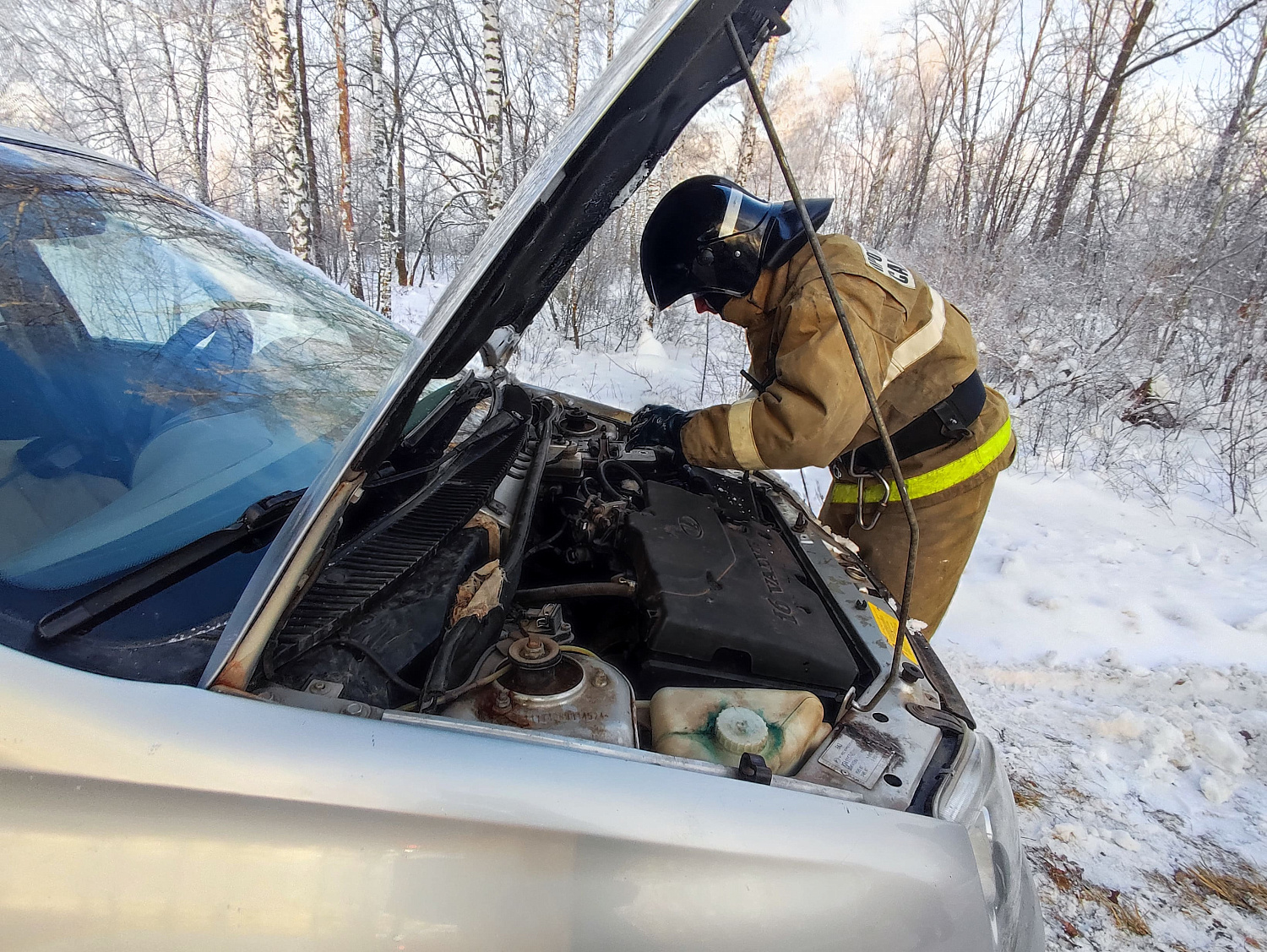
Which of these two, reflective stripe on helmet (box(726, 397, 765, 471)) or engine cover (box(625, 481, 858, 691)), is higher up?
reflective stripe on helmet (box(726, 397, 765, 471))

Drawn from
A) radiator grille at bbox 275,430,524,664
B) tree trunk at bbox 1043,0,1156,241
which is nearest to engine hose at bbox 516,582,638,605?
radiator grille at bbox 275,430,524,664

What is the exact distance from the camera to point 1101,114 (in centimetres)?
1021

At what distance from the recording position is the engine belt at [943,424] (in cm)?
239

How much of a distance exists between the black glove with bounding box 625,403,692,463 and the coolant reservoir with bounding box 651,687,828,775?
1.10 meters

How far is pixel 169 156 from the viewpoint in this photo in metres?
17.7

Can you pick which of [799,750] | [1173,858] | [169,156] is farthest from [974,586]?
[169,156]

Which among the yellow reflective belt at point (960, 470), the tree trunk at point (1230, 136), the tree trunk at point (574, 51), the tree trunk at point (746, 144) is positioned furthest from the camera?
the tree trunk at point (574, 51)

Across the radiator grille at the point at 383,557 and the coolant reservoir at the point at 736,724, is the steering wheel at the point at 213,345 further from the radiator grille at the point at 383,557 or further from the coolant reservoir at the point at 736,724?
the coolant reservoir at the point at 736,724

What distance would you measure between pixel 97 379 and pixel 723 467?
1657mm

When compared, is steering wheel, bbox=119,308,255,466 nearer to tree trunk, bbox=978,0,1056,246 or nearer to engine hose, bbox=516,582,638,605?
engine hose, bbox=516,582,638,605

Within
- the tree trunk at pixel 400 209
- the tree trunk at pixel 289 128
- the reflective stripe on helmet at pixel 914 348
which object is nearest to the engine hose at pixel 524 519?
the reflective stripe on helmet at pixel 914 348

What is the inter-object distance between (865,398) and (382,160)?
12144mm

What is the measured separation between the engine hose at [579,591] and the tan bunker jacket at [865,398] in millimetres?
610

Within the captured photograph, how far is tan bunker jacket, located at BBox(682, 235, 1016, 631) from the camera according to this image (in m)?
1.92
